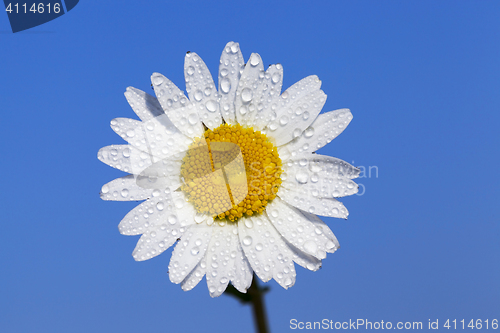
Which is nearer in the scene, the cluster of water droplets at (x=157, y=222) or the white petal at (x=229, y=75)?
the cluster of water droplets at (x=157, y=222)

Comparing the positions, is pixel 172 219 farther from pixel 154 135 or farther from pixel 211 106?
pixel 211 106

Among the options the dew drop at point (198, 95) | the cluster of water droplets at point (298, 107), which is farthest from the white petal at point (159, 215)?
the cluster of water droplets at point (298, 107)

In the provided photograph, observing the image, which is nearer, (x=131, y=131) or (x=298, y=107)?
(x=131, y=131)

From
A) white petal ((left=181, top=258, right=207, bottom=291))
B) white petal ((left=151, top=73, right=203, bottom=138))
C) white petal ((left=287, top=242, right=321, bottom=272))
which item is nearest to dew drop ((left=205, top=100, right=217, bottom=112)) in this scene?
white petal ((left=151, top=73, right=203, bottom=138))

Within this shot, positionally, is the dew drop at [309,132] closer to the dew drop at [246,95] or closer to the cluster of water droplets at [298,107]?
the cluster of water droplets at [298,107]

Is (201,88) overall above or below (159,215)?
above

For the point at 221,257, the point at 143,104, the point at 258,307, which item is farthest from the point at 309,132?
the point at 258,307
